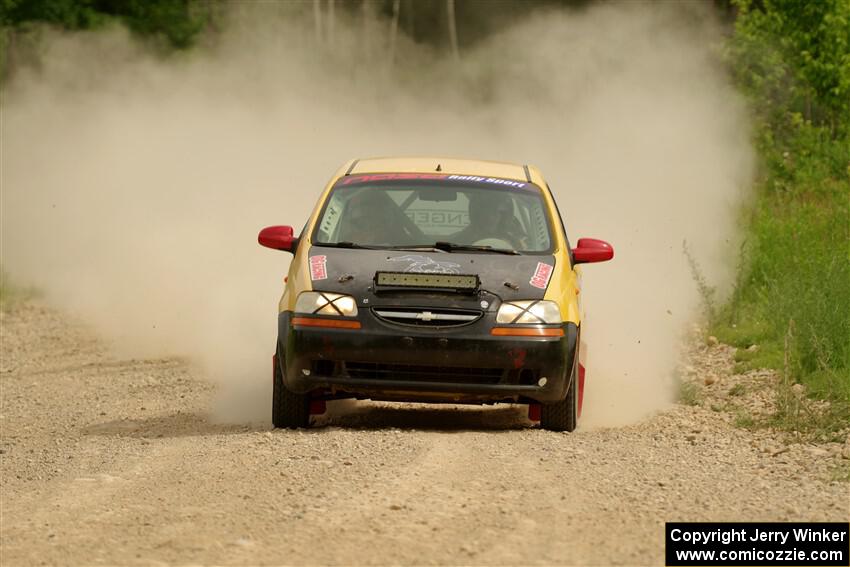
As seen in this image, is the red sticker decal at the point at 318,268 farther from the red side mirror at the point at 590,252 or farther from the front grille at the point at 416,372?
the red side mirror at the point at 590,252

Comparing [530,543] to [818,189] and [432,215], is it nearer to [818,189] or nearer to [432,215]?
[432,215]

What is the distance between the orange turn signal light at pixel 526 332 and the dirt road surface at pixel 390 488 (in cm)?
60

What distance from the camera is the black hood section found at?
33.5 ft

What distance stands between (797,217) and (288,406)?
9.07 metres

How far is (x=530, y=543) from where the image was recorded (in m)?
7.29

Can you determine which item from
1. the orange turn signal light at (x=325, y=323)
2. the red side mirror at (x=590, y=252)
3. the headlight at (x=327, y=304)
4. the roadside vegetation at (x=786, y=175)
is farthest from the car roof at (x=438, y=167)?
the roadside vegetation at (x=786, y=175)

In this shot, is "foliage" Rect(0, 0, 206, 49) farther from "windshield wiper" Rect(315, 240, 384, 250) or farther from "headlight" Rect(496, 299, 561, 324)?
"headlight" Rect(496, 299, 561, 324)

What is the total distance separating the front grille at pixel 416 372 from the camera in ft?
33.5

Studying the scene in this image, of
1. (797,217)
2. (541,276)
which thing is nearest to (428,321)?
(541,276)

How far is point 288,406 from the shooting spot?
10.6 meters

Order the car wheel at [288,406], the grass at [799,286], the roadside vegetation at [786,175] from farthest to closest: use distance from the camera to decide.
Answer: the roadside vegetation at [786,175]
the grass at [799,286]
the car wheel at [288,406]

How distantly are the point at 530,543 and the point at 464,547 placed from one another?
29cm

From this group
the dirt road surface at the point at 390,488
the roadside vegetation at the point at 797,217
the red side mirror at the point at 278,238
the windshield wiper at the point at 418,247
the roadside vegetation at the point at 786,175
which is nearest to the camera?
the dirt road surface at the point at 390,488

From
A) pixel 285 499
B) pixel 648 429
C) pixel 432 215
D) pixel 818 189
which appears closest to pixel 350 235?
pixel 432 215
